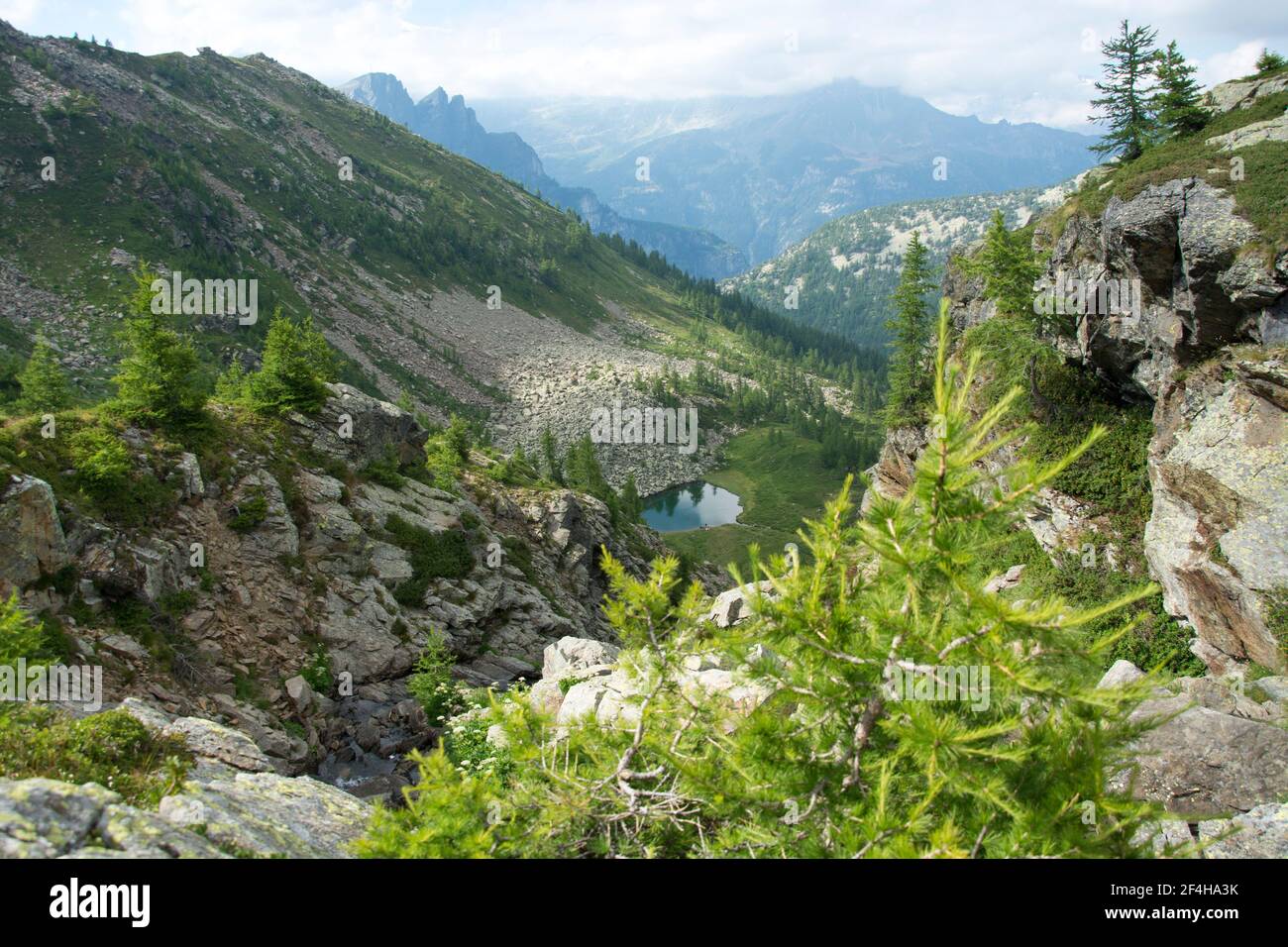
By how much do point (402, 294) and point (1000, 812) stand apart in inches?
5643

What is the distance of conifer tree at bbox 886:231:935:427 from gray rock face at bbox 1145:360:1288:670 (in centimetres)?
2687

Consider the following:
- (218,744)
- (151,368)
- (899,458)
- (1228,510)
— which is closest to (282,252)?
(151,368)

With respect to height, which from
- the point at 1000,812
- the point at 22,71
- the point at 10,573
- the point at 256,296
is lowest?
the point at 10,573

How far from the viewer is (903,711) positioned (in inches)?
233

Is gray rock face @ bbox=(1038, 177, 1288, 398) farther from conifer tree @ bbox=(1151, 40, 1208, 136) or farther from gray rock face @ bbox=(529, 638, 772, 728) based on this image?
gray rock face @ bbox=(529, 638, 772, 728)

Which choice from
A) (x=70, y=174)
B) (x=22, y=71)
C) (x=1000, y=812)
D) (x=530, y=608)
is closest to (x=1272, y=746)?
(x=1000, y=812)

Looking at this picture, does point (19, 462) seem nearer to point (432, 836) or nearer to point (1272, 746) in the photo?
point (432, 836)

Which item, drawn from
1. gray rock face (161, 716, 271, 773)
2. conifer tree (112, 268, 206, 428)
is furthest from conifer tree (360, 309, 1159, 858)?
conifer tree (112, 268, 206, 428)

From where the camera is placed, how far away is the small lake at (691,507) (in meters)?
102

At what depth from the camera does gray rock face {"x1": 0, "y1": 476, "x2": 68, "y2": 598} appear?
18.2 m

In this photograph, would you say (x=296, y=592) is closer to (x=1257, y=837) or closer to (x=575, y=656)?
(x=575, y=656)

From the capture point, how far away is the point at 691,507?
10906 cm

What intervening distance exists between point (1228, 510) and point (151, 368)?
128 feet
